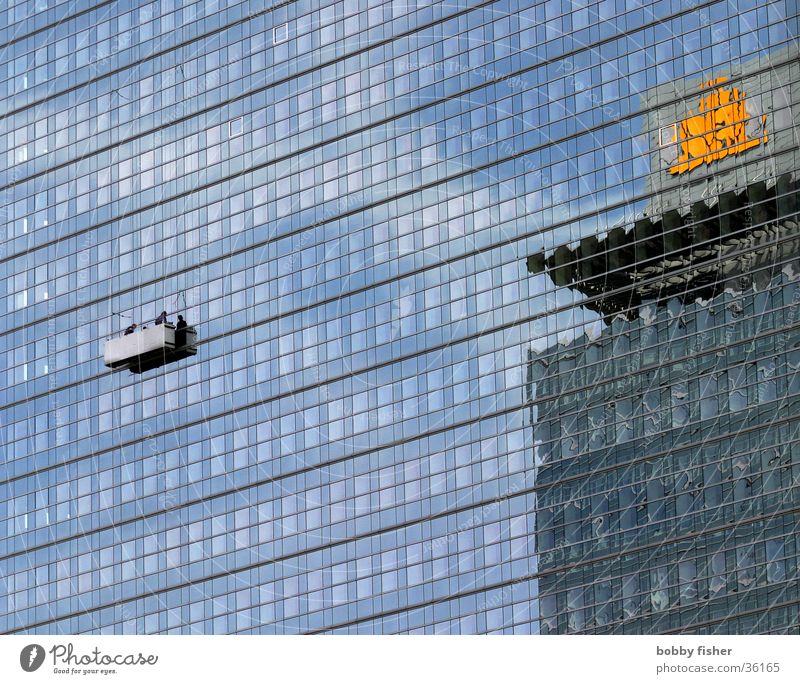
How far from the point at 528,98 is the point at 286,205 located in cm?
2118

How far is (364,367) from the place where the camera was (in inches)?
5615

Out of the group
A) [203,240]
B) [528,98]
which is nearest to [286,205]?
[203,240]

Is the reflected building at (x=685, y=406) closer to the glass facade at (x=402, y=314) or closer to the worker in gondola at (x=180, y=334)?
the glass facade at (x=402, y=314)

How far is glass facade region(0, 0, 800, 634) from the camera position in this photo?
405 ft

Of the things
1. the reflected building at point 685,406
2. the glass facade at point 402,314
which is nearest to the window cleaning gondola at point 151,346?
the glass facade at point 402,314

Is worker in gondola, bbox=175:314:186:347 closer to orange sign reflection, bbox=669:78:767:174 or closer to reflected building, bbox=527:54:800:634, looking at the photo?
reflected building, bbox=527:54:800:634

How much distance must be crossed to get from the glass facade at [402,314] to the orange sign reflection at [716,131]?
0.24 m

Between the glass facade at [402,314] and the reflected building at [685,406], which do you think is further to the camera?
the glass facade at [402,314]
